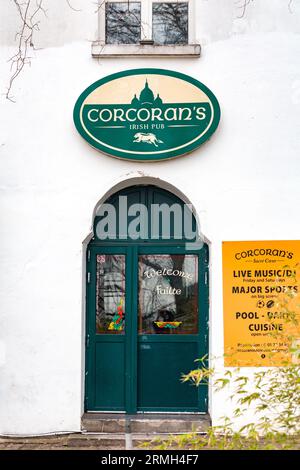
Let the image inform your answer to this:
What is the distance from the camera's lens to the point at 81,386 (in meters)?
6.10

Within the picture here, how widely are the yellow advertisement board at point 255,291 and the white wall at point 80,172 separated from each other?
0.11m

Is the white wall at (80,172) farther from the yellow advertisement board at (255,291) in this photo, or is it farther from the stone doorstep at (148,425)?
the stone doorstep at (148,425)

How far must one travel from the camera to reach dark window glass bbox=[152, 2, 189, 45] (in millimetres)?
6504

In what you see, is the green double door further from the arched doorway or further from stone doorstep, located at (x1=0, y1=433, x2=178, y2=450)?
stone doorstep, located at (x1=0, y1=433, x2=178, y2=450)

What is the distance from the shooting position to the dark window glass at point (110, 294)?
6.42m

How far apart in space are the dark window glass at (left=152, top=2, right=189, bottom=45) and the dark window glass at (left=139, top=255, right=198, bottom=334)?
2580 mm

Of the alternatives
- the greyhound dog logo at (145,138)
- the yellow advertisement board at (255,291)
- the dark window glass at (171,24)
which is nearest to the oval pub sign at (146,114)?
the greyhound dog logo at (145,138)

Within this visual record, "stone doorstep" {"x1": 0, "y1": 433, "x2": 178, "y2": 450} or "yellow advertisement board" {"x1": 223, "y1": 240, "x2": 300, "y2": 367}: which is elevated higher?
"yellow advertisement board" {"x1": 223, "y1": 240, "x2": 300, "y2": 367}

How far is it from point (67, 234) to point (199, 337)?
1931mm

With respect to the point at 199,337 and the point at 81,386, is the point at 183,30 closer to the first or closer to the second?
the point at 199,337

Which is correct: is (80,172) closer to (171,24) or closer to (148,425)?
(171,24)

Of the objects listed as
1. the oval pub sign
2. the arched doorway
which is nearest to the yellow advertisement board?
the arched doorway

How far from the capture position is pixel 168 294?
645 centimetres

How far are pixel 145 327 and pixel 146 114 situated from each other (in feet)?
8.07
